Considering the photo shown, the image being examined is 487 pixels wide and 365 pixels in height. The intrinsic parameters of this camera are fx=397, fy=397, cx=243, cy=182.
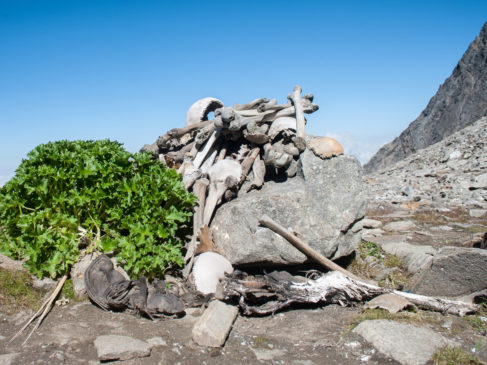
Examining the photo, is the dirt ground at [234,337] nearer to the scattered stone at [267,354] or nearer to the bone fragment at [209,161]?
the scattered stone at [267,354]

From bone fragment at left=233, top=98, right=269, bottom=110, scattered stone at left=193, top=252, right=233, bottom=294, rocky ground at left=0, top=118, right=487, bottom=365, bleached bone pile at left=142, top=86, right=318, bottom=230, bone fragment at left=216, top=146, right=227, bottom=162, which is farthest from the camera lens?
bone fragment at left=233, top=98, right=269, bottom=110

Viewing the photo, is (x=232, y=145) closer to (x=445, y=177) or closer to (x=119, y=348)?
(x=119, y=348)

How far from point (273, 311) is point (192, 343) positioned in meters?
1.23

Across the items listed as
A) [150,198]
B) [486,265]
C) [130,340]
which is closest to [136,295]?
[130,340]

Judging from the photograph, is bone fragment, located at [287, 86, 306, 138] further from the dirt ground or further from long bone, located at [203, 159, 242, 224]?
the dirt ground

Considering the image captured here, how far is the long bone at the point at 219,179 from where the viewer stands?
6340mm

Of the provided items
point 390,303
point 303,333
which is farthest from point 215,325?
point 390,303

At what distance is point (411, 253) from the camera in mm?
7047

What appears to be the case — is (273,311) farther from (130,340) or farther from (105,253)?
(105,253)

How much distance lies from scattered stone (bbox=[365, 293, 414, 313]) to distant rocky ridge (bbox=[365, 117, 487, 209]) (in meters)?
8.79

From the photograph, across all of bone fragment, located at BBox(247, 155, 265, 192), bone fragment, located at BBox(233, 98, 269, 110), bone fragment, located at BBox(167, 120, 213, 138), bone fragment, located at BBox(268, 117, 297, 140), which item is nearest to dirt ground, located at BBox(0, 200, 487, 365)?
bone fragment, located at BBox(247, 155, 265, 192)

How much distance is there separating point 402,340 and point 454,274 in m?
1.81

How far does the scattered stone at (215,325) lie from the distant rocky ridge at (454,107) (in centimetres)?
3529

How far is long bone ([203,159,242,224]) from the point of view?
634cm
